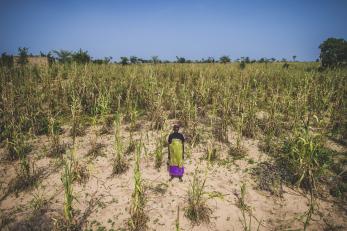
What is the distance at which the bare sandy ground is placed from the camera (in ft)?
9.45

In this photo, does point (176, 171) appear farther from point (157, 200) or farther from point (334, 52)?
point (334, 52)

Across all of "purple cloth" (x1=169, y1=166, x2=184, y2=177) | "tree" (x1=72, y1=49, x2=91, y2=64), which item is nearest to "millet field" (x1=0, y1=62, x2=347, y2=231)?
"purple cloth" (x1=169, y1=166, x2=184, y2=177)

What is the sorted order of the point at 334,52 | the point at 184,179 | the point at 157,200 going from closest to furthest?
the point at 157,200, the point at 184,179, the point at 334,52

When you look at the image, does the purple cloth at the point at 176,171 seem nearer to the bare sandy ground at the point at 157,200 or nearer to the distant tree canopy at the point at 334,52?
the bare sandy ground at the point at 157,200

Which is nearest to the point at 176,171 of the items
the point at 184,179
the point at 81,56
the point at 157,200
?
the point at 184,179

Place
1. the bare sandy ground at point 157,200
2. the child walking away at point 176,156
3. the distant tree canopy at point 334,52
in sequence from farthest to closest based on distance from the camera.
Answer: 1. the distant tree canopy at point 334,52
2. the child walking away at point 176,156
3. the bare sandy ground at point 157,200

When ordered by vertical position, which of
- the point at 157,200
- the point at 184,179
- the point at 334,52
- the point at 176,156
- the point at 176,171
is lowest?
the point at 157,200

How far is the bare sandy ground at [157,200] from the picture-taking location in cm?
288

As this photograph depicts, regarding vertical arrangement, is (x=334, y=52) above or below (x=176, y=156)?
above

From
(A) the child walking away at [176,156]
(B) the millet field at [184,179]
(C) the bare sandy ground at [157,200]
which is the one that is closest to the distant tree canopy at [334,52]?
(B) the millet field at [184,179]

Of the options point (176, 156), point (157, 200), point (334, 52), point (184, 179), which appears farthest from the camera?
point (334, 52)

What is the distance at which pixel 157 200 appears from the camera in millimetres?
3240

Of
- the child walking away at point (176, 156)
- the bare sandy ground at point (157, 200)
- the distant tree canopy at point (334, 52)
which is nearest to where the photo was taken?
the bare sandy ground at point (157, 200)

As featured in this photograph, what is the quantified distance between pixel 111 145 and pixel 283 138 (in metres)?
3.45
